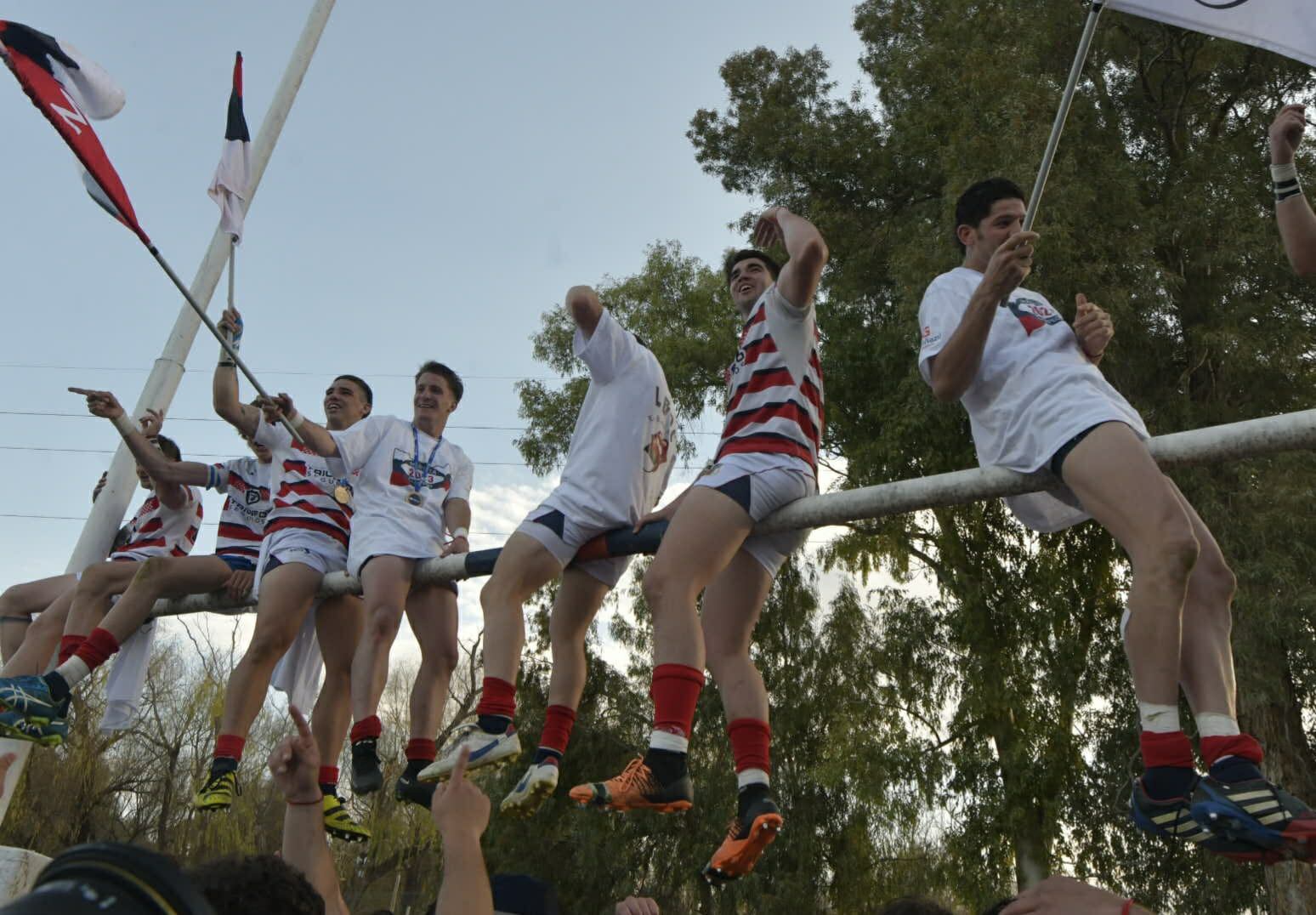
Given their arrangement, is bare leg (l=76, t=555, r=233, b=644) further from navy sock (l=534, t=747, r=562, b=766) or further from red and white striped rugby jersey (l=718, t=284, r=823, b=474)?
red and white striped rugby jersey (l=718, t=284, r=823, b=474)

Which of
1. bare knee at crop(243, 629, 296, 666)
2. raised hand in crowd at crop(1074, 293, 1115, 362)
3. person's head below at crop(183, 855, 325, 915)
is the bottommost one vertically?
person's head below at crop(183, 855, 325, 915)

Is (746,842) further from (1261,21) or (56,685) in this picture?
(56,685)

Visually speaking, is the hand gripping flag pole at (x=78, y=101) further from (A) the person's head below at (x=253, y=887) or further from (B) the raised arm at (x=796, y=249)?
(A) the person's head below at (x=253, y=887)

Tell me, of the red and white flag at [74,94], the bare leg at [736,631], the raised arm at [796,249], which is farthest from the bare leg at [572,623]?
the red and white flag at [74,94]

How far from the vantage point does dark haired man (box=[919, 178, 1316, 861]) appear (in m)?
2.68

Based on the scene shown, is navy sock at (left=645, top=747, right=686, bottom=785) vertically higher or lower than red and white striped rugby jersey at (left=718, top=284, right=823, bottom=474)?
lower

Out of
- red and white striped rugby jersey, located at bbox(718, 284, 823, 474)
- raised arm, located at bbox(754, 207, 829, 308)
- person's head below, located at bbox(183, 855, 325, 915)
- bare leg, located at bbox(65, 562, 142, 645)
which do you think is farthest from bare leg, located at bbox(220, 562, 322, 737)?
person's head below, located at bbox(183, 855, 325, 915)

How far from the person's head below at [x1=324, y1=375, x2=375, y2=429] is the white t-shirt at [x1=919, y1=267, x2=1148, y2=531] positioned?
10.8ft

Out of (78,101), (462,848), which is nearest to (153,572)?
(78,101)

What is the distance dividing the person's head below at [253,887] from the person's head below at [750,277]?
2.93 metres

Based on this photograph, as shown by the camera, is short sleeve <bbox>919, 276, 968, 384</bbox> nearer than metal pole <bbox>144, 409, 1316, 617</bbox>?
No

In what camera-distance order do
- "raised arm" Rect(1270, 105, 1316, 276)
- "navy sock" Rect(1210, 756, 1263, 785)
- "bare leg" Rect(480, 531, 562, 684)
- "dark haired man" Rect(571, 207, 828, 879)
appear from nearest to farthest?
"navy sock" Rect(1210, 756, 1263, 785)
"raised arm" Rect(1270, 105, 1316, 276)
"dark haired man" Rect(571, 207, 828, 879)
"bare leg" Rect(480, 531, 562, 684)

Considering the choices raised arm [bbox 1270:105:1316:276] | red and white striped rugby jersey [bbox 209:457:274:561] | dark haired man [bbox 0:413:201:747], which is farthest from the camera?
red and white striped rugby jersey [bbox 209:457:274:561]

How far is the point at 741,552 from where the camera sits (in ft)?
13.3
